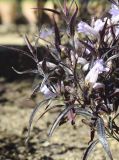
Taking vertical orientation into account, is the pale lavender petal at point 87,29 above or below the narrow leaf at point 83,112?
above

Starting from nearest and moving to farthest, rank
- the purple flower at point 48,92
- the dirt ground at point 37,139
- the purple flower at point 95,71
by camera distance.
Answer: the purple flower at point 95,71 → the purple flower at point 48,92 → the dirt ground at point 37,139

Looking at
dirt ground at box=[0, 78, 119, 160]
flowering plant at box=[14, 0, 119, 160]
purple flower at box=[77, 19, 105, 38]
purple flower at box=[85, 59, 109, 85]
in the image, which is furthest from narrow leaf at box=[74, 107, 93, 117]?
dirt ground at box=[0, 78, 119, 160]

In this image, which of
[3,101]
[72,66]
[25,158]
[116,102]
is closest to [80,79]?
[72,66]

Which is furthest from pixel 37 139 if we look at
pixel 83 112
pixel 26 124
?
pixel 83 112

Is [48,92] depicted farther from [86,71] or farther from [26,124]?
[26,124]

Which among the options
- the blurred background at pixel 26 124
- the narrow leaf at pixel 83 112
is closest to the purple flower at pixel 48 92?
the narrow leaf at pixel 83 112

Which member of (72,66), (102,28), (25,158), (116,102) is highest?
(102,28)

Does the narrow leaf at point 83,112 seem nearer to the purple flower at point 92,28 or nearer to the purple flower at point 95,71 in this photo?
the purple flower at point 95,71

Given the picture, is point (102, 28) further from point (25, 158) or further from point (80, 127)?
point (80, 127)
